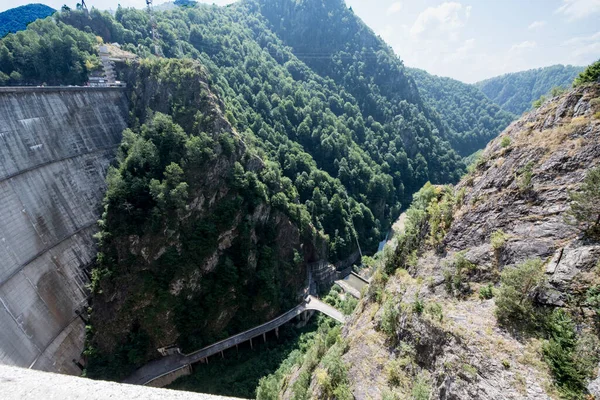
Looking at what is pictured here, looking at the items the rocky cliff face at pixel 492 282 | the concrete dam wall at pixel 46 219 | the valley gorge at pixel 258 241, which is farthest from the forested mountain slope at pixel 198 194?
the rocky cliff face at pixel 492 282

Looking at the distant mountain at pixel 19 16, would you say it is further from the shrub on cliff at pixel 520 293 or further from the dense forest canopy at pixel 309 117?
the shrub on cliff at pixel 520 293

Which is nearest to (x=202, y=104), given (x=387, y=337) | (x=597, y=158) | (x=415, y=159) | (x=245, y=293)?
(x=245, y=293)

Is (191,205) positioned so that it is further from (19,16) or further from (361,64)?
(361,64)

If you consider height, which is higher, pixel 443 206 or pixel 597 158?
pixel 597 158

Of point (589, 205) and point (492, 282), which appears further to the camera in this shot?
point (492, 282)

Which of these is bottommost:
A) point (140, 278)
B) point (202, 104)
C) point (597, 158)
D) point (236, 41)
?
point (140, 278)

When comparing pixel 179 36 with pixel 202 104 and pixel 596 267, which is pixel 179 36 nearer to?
pixel 202 104

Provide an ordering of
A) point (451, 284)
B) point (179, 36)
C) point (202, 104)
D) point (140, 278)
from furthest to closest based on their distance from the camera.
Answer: point (179, 36)
point (202, 104)
point (140, 278)
point (451, 284)

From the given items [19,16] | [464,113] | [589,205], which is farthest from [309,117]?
[464,113]
